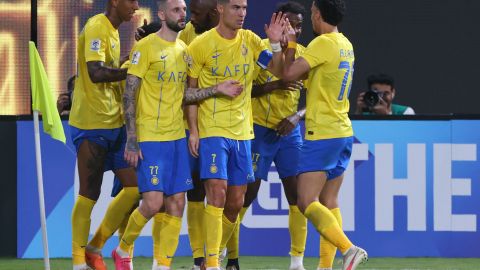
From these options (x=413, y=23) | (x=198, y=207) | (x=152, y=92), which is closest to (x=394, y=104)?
(x=413, y=23)

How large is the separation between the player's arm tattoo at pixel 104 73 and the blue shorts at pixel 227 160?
0.77 m

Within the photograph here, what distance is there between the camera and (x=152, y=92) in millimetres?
9664

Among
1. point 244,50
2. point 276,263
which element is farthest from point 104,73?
point 276,263

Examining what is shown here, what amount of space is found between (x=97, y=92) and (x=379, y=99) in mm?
3003

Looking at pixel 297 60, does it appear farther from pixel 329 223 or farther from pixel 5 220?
pixel 5 220

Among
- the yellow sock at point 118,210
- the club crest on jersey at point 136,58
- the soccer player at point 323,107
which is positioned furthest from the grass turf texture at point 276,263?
the club crest on jersey at point 136,58

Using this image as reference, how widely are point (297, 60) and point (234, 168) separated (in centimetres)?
87

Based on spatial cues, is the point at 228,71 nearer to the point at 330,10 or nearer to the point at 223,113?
the point at 223,113

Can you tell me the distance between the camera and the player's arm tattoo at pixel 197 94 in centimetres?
975

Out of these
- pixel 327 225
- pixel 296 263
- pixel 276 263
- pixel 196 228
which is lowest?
pixel 276 263

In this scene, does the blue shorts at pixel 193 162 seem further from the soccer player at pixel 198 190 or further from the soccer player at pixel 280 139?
the soccer player at pixel 280 139

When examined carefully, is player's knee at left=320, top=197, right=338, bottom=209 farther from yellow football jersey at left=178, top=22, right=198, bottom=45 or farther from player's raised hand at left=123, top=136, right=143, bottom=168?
yellow football jersey at left=178, top=22, right=198, bottom=45

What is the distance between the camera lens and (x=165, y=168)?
31.8 ft

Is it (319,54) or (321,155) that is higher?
(319,54)
